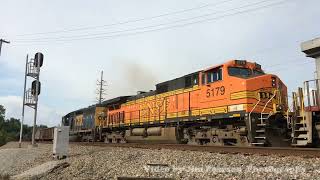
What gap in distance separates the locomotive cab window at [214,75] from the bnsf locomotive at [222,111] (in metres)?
0.04

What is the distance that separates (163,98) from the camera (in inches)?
784

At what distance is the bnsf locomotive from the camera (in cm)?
1337

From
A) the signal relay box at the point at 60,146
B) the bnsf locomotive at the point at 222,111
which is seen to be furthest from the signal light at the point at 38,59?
the signal relay box at the point at 60,146

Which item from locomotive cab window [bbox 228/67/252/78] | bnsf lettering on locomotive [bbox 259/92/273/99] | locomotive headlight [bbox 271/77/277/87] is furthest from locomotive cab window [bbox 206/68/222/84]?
→ locomotive headlight [bbox 271/77/277/87]

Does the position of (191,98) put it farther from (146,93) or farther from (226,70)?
(146,93)

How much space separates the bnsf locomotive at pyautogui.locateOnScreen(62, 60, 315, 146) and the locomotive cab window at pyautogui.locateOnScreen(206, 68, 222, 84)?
0.15 ft

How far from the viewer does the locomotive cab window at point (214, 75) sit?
15458mm

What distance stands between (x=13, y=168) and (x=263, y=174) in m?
10.8

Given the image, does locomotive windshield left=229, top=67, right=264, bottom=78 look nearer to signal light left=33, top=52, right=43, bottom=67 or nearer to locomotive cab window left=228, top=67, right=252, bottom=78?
locomotive cab window left=228, top=67, right=252, bottom=78

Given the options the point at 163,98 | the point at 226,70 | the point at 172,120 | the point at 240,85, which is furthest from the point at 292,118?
the point at 163,98

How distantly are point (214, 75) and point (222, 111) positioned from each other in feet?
5.96

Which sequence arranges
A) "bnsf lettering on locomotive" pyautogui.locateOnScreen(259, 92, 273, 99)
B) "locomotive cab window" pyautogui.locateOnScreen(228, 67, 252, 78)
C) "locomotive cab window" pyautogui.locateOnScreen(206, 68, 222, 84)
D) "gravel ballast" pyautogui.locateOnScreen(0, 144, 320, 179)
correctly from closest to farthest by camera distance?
1. "gravel ballast" pyautogui.locateOnScreen(0, 144, 320, 179)
2. "bnsf lettering on locomotive" pyautogui.locateOnScreen(259, 92, 273, 99)
3. "locomotive cab window" pyautogui.locateOnScreen(228, 67, 252, 78)
4. "locomotive cab window" pyautogui.locateOnScreen(206, 68, 222, 84)

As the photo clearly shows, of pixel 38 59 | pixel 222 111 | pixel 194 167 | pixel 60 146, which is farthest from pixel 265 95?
pixel 38 59

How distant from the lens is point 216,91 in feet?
50.8
